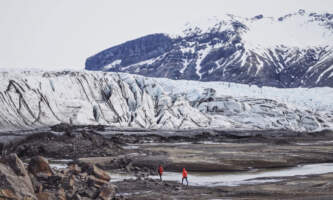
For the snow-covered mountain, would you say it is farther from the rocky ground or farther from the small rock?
the small rock

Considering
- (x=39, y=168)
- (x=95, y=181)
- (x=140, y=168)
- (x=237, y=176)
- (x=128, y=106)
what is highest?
(x=39, y=168)

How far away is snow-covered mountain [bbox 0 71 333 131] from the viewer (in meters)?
97.1

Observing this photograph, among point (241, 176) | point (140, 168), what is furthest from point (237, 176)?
point (140, 168)

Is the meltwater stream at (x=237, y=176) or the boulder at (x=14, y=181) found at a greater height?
the boulder at (x=14, y=181)

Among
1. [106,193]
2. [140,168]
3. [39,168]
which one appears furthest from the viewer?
[140,168]

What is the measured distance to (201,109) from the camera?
412 feet

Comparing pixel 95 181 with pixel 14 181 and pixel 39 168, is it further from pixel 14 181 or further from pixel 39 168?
pixel 14 181

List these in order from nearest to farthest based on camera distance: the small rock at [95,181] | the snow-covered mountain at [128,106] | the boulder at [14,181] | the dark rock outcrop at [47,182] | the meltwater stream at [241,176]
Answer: the boulder at [14,181] → the dark rock outcrop at [47,182] → the small rock at [95,181] → the meltwater stream at [241,176] → the snow-covered mountain at [128,106]

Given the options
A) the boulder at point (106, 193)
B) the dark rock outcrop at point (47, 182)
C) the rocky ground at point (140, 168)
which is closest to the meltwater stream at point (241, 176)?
the rocky ground at point (140, 168)

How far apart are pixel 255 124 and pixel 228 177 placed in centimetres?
8656

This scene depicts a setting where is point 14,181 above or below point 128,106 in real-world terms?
above

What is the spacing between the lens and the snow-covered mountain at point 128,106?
97.1 m

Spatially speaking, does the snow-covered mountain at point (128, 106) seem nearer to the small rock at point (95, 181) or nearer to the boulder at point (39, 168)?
the boulder at point (39, 168)

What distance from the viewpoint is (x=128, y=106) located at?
11281 centimetres
